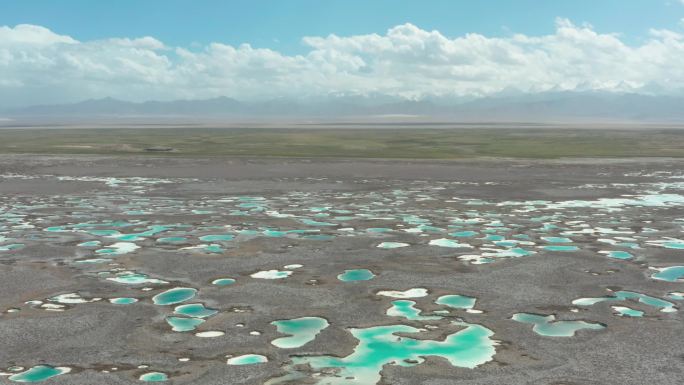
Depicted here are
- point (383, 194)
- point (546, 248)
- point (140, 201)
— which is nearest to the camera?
point (546, 248)

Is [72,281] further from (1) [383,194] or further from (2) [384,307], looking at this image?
(1) [383,194]

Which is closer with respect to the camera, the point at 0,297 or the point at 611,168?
the point at 0,297

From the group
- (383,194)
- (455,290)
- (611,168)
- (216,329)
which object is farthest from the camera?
(611,168)

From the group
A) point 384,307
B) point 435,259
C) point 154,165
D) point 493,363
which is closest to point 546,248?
point 435,259

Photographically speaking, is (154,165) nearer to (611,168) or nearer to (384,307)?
(611,168)

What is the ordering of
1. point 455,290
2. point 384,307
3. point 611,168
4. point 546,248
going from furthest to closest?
point 611,168, point 546,248, point 455,290, point 384,307

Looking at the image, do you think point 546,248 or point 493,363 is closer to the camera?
point 493,363

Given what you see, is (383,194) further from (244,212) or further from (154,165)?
(154,165)

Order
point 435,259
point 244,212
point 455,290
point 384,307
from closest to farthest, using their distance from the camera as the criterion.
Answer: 1. point 384,307
2. point 455,290
3. point 435,259
4. point 244,212

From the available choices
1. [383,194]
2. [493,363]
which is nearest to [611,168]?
[383,194]
